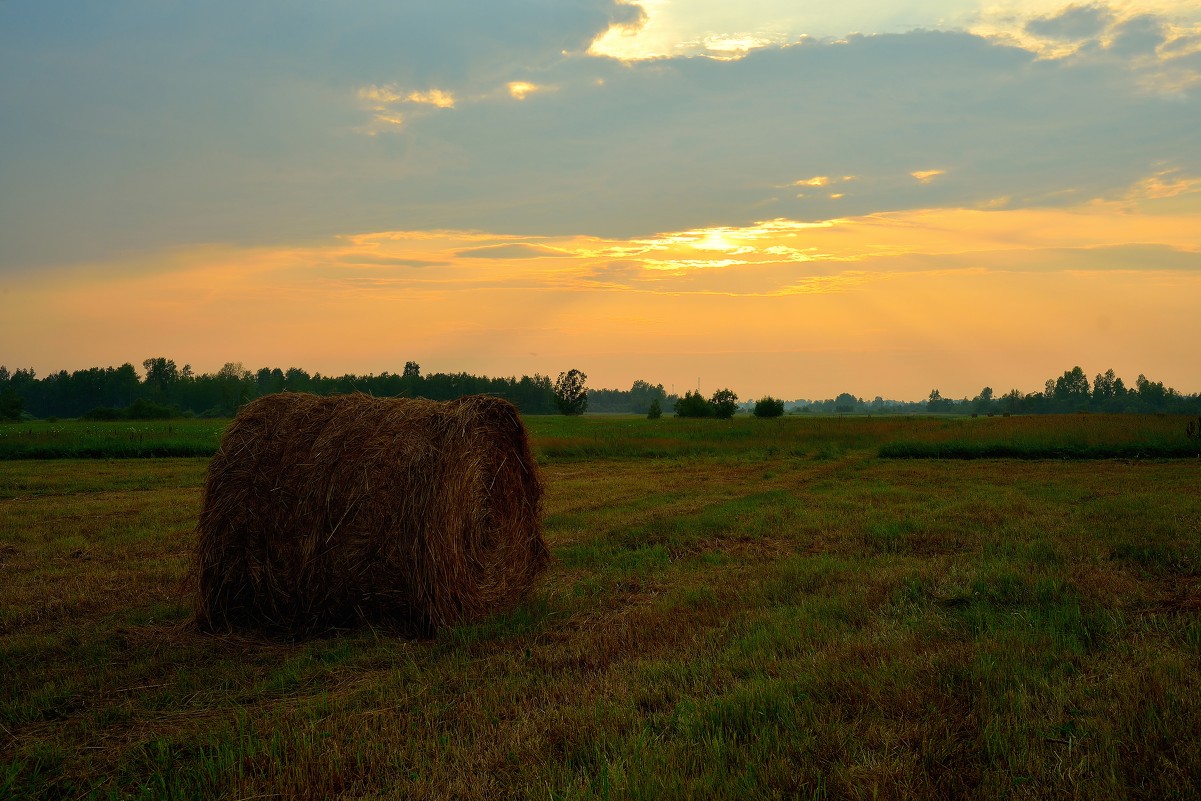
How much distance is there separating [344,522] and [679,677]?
3.83 meters

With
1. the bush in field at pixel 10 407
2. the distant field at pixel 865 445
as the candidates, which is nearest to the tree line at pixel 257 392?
the bush in field at pixel 10 407

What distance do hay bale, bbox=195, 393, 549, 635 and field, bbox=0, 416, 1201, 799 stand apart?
17.9 inches

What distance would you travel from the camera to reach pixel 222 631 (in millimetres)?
7379

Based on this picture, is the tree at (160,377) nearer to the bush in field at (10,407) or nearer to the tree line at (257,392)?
the tree line at (257,392)

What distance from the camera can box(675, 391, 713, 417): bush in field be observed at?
79.8m

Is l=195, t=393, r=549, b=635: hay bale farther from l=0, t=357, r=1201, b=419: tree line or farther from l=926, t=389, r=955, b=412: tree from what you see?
l=926, t=389, r=955, b=412: tree

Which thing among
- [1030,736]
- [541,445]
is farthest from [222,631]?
[541,445]

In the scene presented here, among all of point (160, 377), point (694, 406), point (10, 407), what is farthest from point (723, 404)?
point (160, 377)

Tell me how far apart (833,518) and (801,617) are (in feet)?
20.1

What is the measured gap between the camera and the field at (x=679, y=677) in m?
4.01

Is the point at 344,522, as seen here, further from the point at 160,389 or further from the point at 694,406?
the point at 160,389

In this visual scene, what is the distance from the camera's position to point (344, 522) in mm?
7492

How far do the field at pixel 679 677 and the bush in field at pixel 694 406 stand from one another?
68.0 metres

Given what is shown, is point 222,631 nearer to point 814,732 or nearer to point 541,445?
point 814,732
